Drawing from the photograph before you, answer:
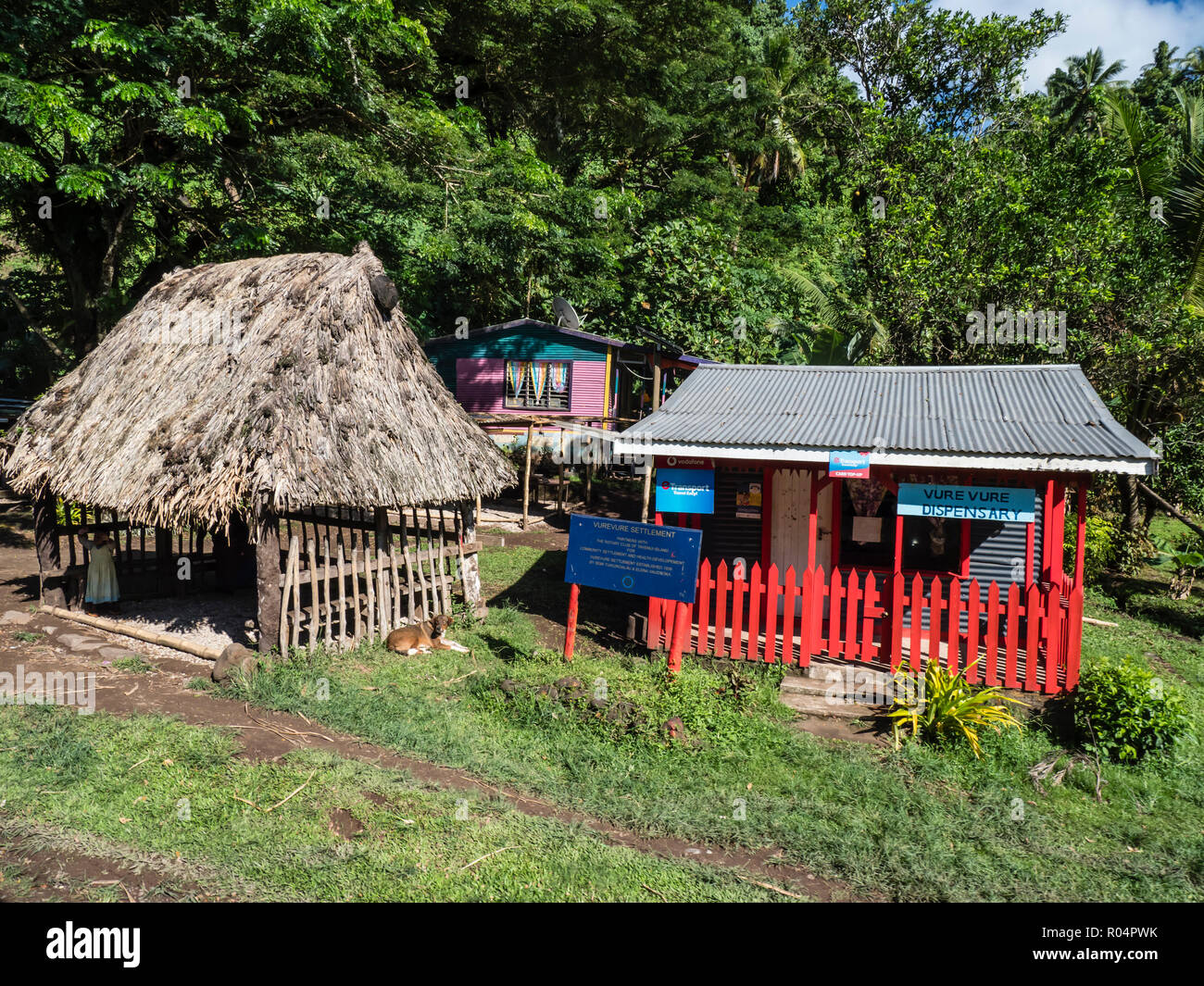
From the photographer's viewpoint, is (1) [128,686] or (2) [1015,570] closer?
(1) [128,686]

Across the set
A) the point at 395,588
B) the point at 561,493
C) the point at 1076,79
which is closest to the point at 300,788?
the point at 395,588

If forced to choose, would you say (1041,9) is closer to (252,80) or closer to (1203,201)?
(1203,201)

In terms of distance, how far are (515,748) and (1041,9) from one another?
65.9ft

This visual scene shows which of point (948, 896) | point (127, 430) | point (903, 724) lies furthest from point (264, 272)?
point (948, 896)

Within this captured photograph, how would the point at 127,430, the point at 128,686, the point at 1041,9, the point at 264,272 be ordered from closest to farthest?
the point at 128,686
the point at 127,430
the point at 264,272
the point at 1041,9

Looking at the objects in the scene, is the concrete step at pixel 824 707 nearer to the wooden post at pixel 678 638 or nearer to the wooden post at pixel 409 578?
the wooden post at pixel 678 638

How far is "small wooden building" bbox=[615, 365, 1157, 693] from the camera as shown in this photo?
9.27m

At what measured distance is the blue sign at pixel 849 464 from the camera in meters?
9.64

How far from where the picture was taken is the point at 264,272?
11.9 meters

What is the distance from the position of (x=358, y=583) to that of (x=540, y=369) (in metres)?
14.9

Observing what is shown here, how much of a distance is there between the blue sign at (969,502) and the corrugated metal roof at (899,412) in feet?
1.67

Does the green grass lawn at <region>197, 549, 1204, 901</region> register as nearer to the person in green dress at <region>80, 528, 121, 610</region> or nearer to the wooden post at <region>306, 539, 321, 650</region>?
the wooden post at <region>306, 539, 321, 650</region>

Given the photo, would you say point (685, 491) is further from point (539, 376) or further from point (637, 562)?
point (539, 376)

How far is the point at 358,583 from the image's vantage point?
37.3ft
